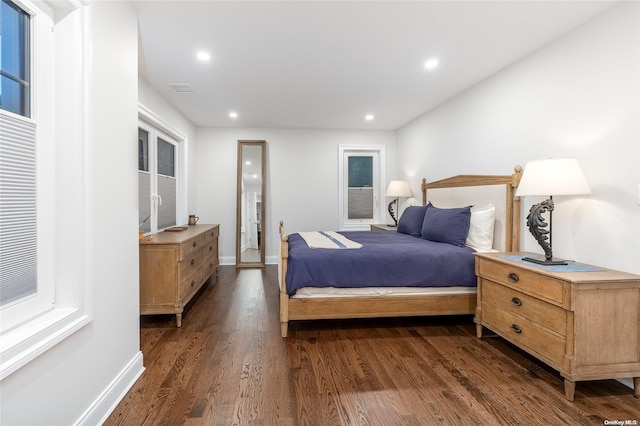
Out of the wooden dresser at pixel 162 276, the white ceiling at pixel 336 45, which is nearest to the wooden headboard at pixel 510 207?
the white ceiling at pixel 336 45

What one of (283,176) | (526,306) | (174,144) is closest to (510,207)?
(526,306)

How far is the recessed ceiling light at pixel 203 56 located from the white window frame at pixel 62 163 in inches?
49.9

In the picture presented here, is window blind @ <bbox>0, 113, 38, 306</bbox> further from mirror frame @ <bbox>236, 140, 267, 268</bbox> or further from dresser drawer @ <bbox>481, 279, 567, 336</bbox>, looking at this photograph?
mirror frame @ <bbox>236, 140, 267, 268</bbox>

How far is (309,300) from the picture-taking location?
8.66ft

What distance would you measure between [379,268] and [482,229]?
1173 millimetres

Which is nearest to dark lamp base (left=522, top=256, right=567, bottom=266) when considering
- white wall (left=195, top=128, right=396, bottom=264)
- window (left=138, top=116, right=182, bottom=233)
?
white wall (left=195, top=128, right=396, bottom=264)

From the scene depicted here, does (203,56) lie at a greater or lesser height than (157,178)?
greater

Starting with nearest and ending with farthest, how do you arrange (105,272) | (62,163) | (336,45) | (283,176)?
(62,163), (105,272), (336,45), (283,176)

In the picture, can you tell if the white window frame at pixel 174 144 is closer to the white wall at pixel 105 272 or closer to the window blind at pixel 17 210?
the white wall at pixel 105 272

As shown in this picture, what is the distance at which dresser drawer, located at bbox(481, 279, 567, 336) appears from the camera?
6.05 feet

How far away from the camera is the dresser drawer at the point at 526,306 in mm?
1844

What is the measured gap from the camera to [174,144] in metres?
4.47

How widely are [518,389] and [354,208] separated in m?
4.05

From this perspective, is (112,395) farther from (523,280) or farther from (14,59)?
(523,280)
